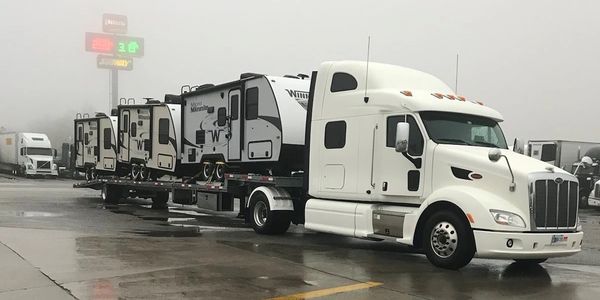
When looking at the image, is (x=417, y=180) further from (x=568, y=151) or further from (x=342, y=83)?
(x=568, y=151)

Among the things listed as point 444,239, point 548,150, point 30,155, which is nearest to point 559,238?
point 444,239

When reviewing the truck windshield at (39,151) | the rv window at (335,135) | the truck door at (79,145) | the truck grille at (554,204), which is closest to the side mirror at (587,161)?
the truck grille at (554,204)

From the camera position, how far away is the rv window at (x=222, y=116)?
13977 mm

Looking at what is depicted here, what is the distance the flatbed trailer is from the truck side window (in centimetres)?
320

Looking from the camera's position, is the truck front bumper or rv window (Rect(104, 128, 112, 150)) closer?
the truck front bumper

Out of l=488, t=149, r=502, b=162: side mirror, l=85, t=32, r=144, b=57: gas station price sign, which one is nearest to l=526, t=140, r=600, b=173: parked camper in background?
l=488, t=149, r=502, b=162: side mirror

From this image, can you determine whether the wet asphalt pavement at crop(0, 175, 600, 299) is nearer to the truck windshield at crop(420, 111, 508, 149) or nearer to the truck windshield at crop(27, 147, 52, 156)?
the truck windshield at crop(420, 111, 508, 149)

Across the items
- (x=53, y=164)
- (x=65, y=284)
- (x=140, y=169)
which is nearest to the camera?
(x=65, y=284)

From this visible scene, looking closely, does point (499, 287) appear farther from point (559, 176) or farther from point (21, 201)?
point (21, 201)

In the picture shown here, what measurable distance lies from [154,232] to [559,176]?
8.27 metres

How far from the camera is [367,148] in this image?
1005cm

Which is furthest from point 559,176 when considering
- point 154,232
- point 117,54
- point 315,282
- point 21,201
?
point 117,54

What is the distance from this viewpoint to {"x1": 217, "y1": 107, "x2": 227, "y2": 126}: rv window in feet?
45.9

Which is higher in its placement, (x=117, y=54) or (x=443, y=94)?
(x=117, y=54)
